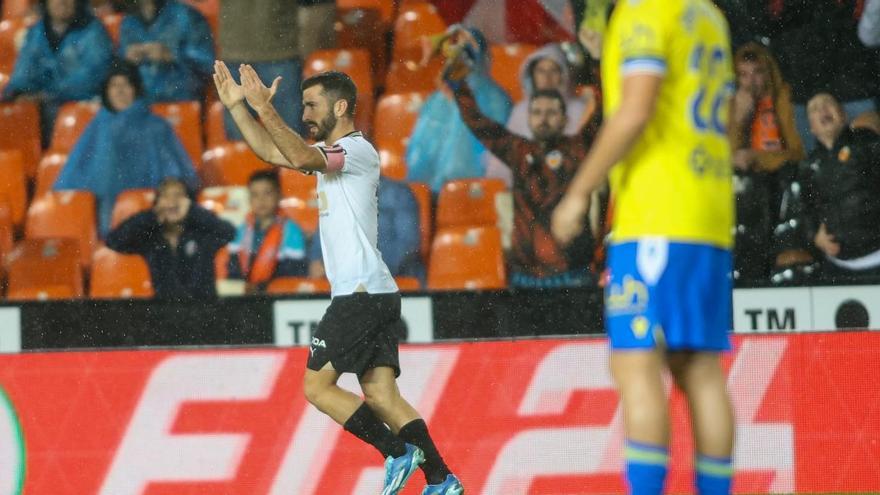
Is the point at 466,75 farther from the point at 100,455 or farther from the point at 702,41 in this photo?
the point at 702,41

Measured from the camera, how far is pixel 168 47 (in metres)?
6.45

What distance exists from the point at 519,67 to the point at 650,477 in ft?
12.5

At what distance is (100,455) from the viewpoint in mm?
4789

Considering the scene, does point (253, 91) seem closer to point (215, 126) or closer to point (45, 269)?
point (45, 269)

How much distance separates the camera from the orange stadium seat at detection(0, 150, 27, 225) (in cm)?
610

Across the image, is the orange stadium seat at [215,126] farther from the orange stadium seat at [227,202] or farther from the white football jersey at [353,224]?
the white football jersey at [353,224]

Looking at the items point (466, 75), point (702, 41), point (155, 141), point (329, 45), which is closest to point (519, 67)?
point (466, 75)

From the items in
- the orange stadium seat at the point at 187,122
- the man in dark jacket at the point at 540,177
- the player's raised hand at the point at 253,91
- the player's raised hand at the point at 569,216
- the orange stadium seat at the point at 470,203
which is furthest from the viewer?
the orange stadium seat at the point at 187,122

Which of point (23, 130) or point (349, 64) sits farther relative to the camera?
point (349, 64)

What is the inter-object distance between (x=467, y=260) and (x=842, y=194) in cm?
162

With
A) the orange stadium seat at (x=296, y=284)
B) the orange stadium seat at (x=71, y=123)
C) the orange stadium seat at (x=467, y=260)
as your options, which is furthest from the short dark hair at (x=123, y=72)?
the orange stadium seat at (x=467, y=260)

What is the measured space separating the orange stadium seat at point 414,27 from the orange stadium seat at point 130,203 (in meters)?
1.45

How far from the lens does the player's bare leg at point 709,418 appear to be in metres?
2.70

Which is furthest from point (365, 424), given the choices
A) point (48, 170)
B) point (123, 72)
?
point (123, 72)
